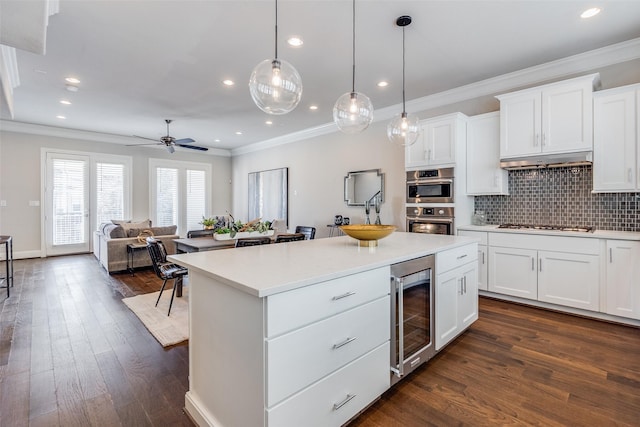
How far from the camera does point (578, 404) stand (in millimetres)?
1819

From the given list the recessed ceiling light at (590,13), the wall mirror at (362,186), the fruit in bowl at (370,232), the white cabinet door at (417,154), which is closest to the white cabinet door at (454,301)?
the fruit in bowl at (370,232)

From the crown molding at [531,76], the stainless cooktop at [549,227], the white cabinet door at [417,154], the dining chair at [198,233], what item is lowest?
the dining chair at [198,233]

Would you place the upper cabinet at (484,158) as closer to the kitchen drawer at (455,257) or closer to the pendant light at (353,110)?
the kitchen drawer at (455,257)

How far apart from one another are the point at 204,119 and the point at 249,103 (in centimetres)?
146

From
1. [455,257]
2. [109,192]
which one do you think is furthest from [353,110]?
[109,192]

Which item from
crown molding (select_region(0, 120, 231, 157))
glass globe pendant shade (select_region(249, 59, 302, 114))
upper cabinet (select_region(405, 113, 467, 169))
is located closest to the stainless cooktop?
upper cabinet (select_region(405, 113, 467, 169))

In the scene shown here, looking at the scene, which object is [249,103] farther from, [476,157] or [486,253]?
[486,253]

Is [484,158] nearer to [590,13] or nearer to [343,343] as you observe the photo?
[590,13]

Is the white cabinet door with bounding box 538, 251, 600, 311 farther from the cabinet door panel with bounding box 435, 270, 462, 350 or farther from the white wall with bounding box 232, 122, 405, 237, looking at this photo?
the white wall with bounding box 232, 122, 405, 237

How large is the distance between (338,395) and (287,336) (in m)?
0.52

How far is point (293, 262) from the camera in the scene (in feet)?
5.57

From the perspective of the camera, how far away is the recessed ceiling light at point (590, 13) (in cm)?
254

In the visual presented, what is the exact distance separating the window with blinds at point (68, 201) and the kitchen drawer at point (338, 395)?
7890 mm

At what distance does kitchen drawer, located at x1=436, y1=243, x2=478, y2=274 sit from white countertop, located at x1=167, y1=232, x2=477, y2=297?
0.19 ft
